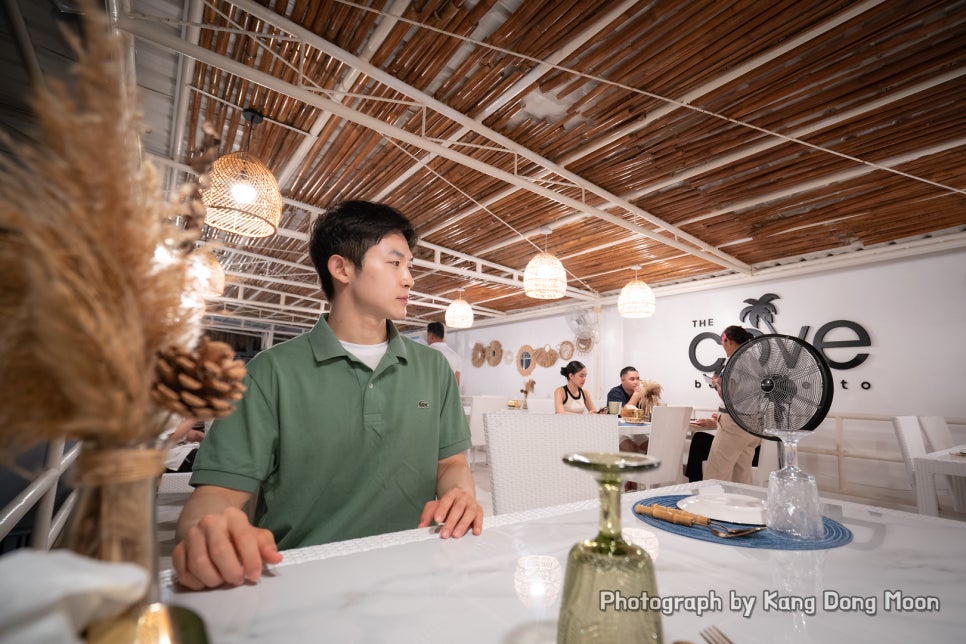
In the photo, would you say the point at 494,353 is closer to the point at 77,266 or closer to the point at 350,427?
the point at 350,427

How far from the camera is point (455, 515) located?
937 millimetres

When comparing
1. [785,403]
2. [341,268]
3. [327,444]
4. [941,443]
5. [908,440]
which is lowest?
[941,443]

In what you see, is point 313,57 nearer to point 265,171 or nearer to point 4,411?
point 265,171

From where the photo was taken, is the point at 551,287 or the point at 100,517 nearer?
the point at 100,517

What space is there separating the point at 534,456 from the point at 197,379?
4.45 ft

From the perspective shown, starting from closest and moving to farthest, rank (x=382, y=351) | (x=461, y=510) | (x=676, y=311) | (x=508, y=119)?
(x=461, y=510) → (x=382, y=351) → (x=508, y=119) → (x=676, y=311)

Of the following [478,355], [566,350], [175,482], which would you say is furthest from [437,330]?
[478,355]

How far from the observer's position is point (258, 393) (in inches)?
46.9

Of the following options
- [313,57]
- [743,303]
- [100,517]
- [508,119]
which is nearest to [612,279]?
[743,303]

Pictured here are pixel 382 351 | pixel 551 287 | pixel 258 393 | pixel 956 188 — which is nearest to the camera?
pixel 258 393

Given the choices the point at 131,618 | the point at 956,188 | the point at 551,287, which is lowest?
the point at 131,618

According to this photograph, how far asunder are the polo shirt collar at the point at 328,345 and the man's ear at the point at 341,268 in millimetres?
148

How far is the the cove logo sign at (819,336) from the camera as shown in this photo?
6234 millimetres

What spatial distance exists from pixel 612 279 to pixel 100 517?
8.63 metres
